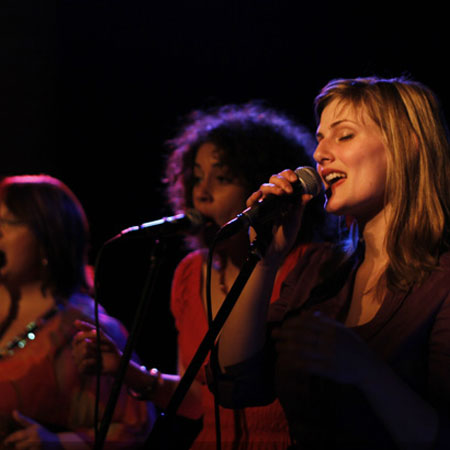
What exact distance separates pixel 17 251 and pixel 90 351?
2.82ft

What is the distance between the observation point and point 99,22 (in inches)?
130

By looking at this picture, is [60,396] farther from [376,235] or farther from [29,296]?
[376,235]

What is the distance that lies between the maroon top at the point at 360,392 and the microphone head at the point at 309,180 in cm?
33

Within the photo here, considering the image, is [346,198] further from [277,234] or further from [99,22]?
[99,22]

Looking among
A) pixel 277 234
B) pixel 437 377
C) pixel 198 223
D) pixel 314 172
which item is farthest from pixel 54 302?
pixel 437 377

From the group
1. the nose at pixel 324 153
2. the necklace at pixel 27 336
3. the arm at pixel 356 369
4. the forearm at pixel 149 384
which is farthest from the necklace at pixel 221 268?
the arm at pixel 356 369

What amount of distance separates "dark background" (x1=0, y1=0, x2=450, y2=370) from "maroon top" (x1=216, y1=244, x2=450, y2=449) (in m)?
1.60

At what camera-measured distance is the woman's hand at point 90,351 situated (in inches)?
69.0

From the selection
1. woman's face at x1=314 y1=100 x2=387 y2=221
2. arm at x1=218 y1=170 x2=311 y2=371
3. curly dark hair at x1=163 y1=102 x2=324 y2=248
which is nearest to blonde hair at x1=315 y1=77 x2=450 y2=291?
woman's face at x1=314 y1=100 x2=387 y2=221

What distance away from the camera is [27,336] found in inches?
93.7

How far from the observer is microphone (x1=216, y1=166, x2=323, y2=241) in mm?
1317

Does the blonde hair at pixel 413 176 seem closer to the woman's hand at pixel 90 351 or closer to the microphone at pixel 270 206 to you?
the microphone at pixel 270 206

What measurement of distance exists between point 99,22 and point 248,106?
1.11 metres

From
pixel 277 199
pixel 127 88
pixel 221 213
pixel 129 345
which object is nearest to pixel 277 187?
pixel 277 199
